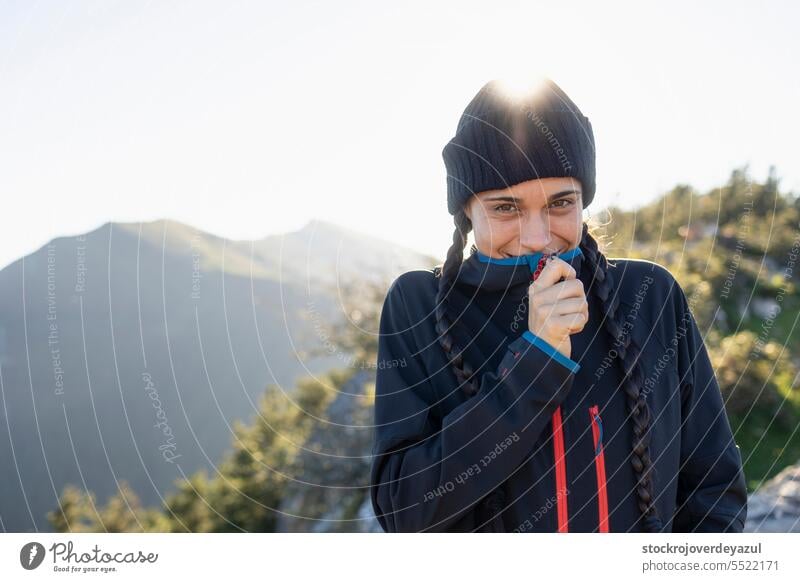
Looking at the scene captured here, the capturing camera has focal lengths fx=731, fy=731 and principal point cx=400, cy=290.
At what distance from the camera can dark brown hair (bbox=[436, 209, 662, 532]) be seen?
5.27ft

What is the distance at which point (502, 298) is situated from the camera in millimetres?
1772

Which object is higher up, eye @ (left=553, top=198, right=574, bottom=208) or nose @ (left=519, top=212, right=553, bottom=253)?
eye @ (left=553, top=198, right=574, bottom=208)

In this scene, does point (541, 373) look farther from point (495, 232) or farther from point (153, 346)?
point (153, 346)

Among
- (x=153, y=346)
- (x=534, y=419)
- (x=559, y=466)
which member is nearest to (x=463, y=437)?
(x=534, y=419)

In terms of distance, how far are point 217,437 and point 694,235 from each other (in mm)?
18563

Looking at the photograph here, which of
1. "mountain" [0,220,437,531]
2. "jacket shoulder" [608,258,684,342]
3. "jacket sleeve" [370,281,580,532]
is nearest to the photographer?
"jacket sleeve" [370,281,580,532]

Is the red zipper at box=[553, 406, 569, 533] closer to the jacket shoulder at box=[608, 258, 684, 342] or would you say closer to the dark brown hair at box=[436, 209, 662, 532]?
the dark brown hair at box=[436, 209, 662, 532]

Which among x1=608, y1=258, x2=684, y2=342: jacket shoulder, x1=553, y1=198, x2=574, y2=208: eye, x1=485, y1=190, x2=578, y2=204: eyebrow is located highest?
x1=485, y1=190, x2=578, y2=204: eyebrow

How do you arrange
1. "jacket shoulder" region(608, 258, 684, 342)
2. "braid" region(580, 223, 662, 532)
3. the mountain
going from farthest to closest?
the mountain
"jacket shoulder" region(608, 258, 684, 342)
"braid" region(580, 223, 662, 532)

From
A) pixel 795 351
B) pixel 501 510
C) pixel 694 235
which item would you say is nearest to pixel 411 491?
pixel 501 510

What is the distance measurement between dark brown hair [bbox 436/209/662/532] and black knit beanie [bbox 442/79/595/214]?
183mm

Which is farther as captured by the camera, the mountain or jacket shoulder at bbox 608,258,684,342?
the mountain

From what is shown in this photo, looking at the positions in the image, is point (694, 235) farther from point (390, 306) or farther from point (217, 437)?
point (217, 437)

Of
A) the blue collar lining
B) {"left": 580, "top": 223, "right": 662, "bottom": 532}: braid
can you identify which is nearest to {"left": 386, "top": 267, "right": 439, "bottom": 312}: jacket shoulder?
the blue collar lining
